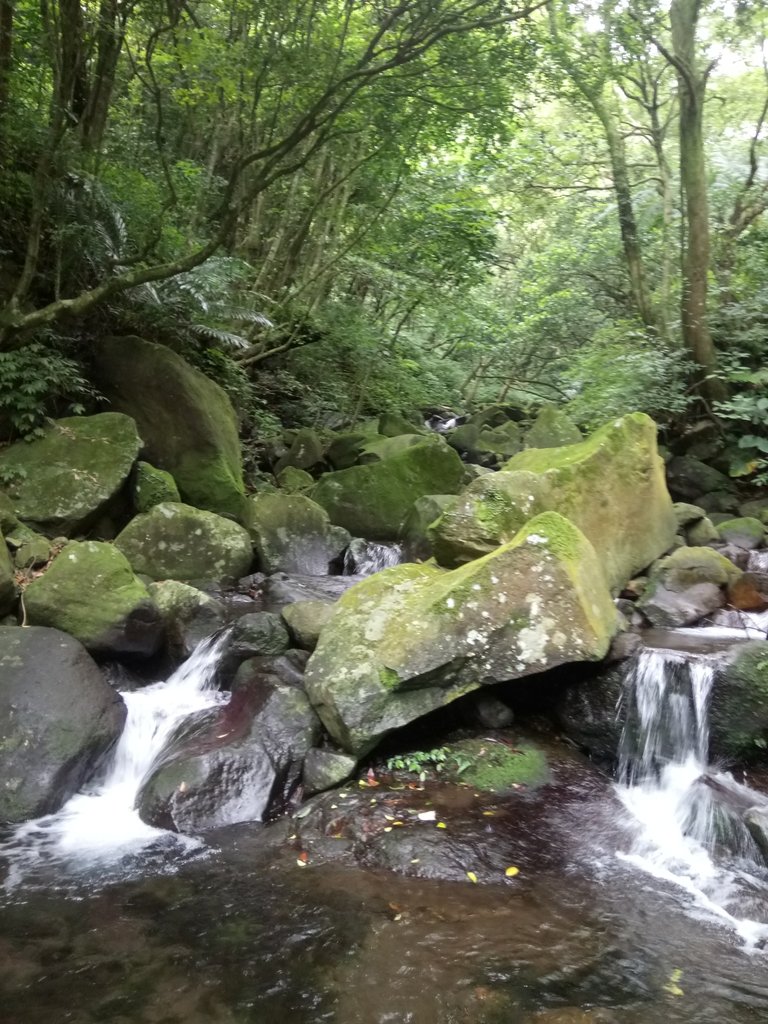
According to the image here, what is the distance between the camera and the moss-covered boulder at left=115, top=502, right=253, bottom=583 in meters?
7.95

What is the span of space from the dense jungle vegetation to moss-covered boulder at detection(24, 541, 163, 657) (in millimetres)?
2700

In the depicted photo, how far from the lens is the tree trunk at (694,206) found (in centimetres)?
1127

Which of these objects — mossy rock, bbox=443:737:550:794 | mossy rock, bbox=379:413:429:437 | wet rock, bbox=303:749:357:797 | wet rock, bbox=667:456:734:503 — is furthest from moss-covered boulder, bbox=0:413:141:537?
wet rock, bbox=667:456:734:503

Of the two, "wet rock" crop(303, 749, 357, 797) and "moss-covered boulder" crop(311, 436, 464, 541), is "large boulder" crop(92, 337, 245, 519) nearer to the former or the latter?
"moss-covered boulder" crop(311, 436, 464, 541)

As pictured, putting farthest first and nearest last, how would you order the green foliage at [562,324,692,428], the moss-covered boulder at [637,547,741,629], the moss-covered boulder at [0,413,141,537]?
the green foliage at [562,324,692,428], the moss-covered boulder at [0,413,141,537], the moss-covered boulder at [637,547,741,629]

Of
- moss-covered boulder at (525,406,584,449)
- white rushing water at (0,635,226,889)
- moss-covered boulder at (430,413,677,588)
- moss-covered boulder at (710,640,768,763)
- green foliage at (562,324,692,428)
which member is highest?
green foliage at (562,324,692,428)

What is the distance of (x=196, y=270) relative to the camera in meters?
9.10

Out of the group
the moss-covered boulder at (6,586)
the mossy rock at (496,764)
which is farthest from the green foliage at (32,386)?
the mossy rock at (496,764)

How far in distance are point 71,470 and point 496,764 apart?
585 cm

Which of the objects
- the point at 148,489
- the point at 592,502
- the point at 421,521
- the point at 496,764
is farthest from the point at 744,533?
the point at 148,489

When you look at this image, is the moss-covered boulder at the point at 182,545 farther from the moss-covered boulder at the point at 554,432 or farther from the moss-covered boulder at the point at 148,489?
the moss-covered boulder at the point at 554,432

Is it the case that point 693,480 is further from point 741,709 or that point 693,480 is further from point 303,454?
point 741,709

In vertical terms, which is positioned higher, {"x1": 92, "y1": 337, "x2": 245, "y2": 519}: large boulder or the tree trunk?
the tree trunk

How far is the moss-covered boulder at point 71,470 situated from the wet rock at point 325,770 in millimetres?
4502
